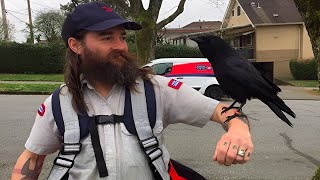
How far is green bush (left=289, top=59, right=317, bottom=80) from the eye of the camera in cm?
2489

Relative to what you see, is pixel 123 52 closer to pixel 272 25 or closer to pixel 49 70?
pixel 49 70

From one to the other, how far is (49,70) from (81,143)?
2643cm

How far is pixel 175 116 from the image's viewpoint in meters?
1.87

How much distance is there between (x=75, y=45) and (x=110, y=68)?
0.23 m

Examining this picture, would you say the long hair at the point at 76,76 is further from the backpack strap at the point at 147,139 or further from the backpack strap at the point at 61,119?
the backpack strap at the point at 147,139

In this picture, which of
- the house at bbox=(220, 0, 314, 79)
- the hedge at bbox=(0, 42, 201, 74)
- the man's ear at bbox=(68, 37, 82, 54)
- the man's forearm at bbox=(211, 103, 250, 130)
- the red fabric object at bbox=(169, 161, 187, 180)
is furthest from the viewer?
the house at bbox=(220, 0, 314, 79)

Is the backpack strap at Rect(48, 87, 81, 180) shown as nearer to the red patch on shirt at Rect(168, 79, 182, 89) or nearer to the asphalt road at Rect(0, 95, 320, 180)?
the red patch on shirt at Rect(168, 79, 182, 89)

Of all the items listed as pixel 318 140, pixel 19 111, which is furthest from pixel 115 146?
pixel 19 111

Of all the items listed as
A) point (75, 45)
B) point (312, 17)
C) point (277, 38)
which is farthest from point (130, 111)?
point (277, 38)

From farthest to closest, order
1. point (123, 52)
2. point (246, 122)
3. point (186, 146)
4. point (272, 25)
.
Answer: point (272, 25) < point (186, 146) < point (123, 52) < point (246, 122)

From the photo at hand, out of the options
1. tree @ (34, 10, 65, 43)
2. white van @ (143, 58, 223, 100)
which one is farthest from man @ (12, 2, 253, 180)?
tree @ (34, 10, 65, 43)

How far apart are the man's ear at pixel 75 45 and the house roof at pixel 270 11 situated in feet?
95.2

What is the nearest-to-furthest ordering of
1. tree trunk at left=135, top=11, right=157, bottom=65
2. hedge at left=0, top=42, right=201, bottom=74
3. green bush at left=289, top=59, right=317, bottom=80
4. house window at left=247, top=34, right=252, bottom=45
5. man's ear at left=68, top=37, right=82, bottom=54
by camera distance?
man's ear at left=68, top=37, right=82, bottom=54 < tree trunk at left=135, top=11, right=157, bottom=65 < green bush at left=289, top=59, right=317, bottom=80 < hedge at left=0, top=42, right=201, bottom=74 < house window at left=247, top=34, right=252, bottom=45

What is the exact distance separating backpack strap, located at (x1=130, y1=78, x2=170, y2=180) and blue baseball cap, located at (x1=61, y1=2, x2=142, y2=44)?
383mm
